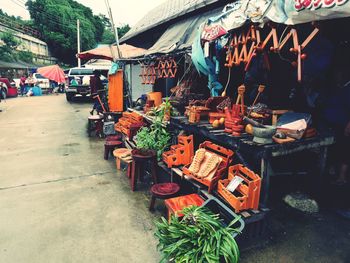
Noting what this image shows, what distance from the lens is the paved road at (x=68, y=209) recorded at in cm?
354

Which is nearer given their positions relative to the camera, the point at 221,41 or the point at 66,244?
the point at 66,244

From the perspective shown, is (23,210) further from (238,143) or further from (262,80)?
(262,80)

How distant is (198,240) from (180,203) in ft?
2.82

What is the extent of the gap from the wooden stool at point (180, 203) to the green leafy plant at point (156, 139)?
1976mm

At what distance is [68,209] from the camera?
4.64 metres

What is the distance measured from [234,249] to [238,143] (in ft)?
4.67

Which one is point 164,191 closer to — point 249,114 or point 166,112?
point 249,114

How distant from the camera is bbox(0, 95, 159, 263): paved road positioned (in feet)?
11.6

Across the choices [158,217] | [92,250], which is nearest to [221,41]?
[158,217]

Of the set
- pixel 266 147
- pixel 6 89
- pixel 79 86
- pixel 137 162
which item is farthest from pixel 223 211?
pixel 6 89

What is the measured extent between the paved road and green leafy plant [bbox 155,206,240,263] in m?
0.42

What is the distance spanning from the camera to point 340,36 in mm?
3652

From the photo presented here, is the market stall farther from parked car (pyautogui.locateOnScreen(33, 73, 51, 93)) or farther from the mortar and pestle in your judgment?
parked car (pyautogui.locateOnScreen(33, 73, 51, 93))

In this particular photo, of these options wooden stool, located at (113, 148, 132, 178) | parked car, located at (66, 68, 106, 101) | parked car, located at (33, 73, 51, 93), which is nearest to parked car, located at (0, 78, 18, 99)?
parked car, located at (33, 73, 51, 93)
